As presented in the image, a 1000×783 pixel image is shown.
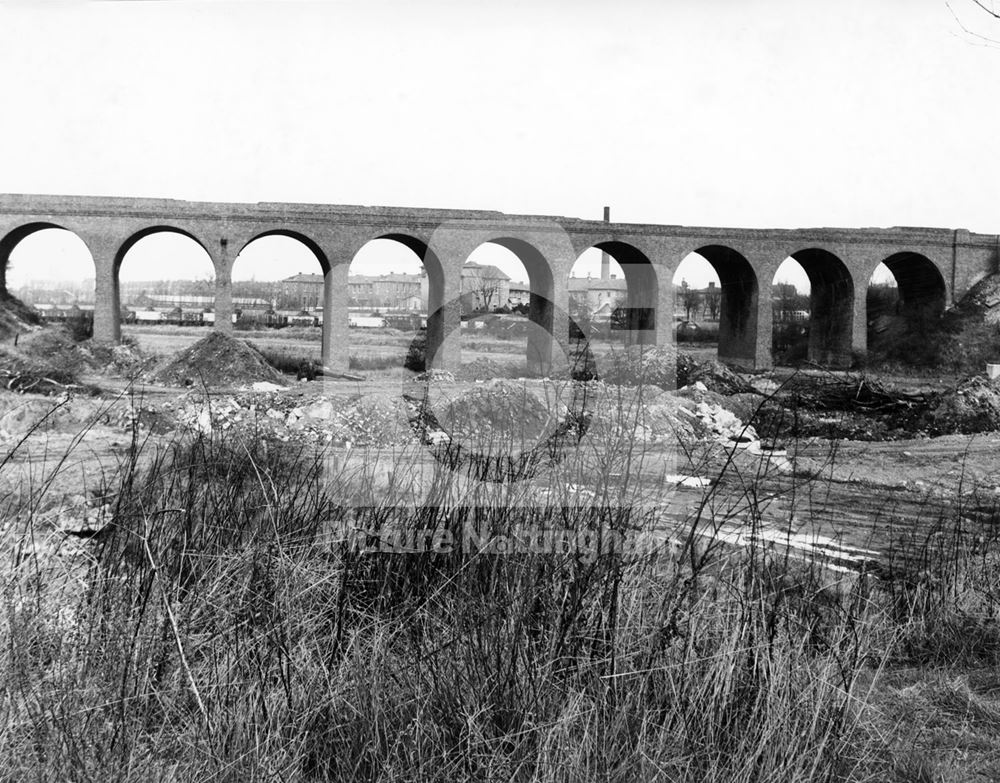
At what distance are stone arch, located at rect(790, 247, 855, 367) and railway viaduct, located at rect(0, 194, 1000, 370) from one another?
0.06 meters

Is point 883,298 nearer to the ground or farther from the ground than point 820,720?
farther from the ground

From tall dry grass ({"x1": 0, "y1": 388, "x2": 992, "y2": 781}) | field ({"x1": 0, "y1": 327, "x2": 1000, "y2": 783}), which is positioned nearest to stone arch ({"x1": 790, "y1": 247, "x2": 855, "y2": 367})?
field ({"x1": 0, "y1": 327, "x2": 1000, "y2": 783})

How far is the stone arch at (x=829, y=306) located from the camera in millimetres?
29984

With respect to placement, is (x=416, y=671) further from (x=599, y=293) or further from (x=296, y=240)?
(x=599, y=293)

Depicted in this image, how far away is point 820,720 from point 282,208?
24901 mm

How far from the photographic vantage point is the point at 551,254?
26766mm

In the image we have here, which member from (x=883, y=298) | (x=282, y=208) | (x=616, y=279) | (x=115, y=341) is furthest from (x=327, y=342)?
(x=616, y=279)

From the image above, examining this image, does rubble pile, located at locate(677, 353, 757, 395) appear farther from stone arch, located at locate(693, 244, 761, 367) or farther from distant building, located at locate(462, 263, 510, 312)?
distant building, located at locate(462, 263, 510, 312)

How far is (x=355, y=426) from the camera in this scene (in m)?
13.0

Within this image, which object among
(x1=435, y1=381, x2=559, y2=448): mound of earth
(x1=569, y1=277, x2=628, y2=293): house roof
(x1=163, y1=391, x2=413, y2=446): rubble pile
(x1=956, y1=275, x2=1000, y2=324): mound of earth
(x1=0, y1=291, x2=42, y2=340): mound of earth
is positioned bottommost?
(x1=163, y1=391, x2=413, y2=446): rubble pile

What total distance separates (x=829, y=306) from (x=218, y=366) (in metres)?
22.3

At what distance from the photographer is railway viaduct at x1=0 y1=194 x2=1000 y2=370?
81.5 feet

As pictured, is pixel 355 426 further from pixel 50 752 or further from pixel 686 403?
pixel 50 752

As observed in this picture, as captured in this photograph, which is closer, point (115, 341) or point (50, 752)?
point (50, 752)
